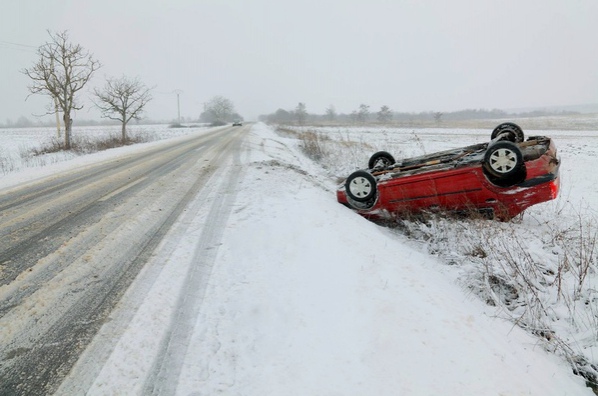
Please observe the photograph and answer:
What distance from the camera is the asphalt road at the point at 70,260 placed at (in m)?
2.27

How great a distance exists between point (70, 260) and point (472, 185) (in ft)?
18.2

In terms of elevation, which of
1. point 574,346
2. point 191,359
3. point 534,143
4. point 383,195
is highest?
point 534,143

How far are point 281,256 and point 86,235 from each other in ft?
9.18

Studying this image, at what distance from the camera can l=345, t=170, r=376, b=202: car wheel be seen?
5.93m

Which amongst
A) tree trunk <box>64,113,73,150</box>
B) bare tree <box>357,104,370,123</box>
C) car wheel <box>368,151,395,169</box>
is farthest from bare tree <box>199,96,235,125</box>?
car wheel <box>368,151,395,169</box>

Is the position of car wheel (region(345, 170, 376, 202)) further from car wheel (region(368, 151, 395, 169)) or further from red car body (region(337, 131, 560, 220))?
car wheel (region(368, 151, 395, 169))

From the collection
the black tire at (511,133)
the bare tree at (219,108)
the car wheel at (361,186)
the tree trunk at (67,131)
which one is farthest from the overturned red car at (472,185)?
the bare tree at (219,108)

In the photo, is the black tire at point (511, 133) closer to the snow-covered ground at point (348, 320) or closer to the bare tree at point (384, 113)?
the snow-covered ground at point (348, 320)

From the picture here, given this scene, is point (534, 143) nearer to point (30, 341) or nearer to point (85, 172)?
point (30, 341)

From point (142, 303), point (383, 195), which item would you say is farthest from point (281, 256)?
point (383, 195)

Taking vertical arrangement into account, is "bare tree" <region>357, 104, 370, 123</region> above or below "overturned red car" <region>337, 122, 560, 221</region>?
above

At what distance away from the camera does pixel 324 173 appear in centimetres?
1127

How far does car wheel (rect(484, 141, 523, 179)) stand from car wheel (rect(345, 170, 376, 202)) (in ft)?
6.00

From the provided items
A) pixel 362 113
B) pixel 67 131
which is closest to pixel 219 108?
pixel 362 113
